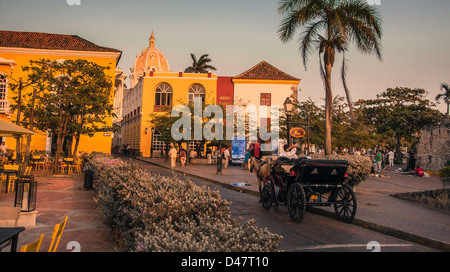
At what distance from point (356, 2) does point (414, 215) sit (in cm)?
939

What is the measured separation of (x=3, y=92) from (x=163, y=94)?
61.2 ft

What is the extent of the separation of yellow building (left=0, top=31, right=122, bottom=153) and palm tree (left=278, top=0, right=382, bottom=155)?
17130mm

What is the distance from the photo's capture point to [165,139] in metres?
32.0

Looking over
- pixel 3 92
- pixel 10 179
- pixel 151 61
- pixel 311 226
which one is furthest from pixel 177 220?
pixel 151 61

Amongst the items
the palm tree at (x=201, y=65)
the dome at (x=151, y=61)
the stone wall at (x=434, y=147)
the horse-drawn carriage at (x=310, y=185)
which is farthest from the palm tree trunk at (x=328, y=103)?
the dome at (x=151, y=61)

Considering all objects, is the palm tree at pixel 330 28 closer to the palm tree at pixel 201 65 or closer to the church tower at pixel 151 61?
the palm tree at pixel 201 65

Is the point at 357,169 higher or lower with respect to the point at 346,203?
higher

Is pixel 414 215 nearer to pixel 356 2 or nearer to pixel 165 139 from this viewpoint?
pixel 356 2

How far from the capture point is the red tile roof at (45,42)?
28.5 metres

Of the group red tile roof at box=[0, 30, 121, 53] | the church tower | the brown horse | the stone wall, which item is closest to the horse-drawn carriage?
the brown horse

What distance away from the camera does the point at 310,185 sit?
7910 mm

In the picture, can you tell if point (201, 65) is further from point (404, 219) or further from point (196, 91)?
point (404, 219)

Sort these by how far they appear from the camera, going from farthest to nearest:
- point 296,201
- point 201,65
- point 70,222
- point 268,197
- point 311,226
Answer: point 201,65 < point 268,197 < point 296,201 < point 311,226 < point 70,222

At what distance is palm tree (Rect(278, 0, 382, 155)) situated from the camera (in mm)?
14500
